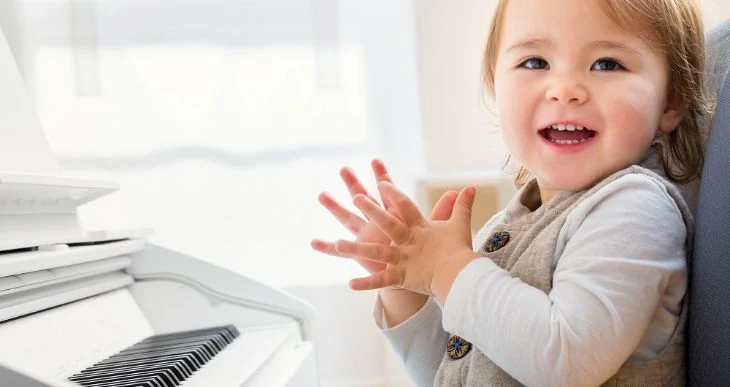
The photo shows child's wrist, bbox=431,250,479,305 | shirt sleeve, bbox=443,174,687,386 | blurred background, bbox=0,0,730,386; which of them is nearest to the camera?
shirt sleeve, bbox=443,174,687,386

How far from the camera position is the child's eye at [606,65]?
94 cm

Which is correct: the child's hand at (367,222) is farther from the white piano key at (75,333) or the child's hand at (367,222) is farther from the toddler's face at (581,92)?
the white piano key at (75,333)

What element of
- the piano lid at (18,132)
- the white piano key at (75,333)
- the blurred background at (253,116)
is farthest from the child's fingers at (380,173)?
the blurred background at (253,116)

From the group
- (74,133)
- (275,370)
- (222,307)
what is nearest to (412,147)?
(74,133)

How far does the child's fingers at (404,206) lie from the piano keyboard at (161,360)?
347 mm

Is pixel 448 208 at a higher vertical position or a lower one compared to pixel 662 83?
lower

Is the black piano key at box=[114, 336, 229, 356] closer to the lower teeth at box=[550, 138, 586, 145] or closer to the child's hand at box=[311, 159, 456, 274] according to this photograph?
the child's hand at box=[311, 159, 456, 274]

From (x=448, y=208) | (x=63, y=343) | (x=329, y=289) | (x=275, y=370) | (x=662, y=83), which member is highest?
(x=662, y=83)

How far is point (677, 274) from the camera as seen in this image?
0.86 m

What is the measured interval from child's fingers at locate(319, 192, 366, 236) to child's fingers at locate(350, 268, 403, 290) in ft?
0.35

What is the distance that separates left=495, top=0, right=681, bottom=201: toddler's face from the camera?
3.04 feet

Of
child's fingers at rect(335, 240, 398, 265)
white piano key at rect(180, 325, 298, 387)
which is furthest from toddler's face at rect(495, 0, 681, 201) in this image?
white piano key at rect(180, 325, 298, 387)

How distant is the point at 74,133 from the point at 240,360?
1.77 metres

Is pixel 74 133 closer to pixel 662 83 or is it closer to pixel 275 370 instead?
pixel 275 370
